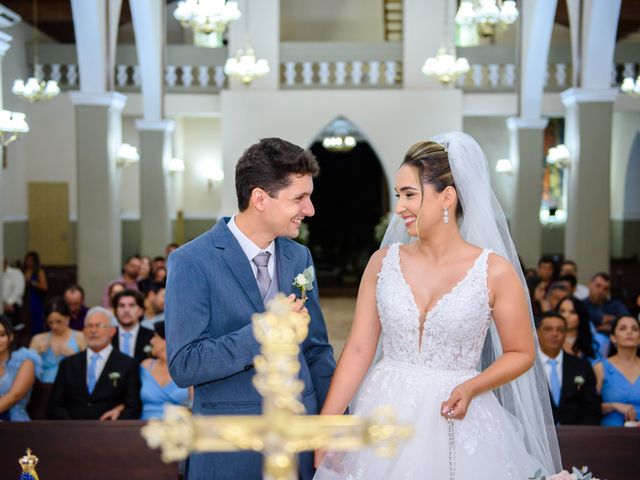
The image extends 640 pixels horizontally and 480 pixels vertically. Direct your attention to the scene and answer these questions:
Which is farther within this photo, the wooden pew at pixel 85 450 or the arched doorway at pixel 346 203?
the arched doorway at pixel 346 203

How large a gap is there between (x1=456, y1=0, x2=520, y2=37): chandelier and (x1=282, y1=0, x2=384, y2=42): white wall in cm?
819

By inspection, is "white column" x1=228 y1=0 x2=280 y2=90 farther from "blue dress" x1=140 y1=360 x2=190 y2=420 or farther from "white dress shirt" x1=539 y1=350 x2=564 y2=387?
"white dress shirt" x1=539 y1=350 x2=564 y2=387

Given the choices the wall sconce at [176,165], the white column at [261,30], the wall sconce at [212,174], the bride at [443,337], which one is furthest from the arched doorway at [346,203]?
the bride at [443,337]

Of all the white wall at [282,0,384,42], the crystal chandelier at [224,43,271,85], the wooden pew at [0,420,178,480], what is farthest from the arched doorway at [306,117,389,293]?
the wooden pew at [0,420,178,480]

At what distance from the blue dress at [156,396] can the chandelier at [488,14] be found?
281 inches

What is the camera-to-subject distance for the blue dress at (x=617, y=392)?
226 inches

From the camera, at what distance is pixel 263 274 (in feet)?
9.64

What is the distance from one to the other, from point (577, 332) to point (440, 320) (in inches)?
174

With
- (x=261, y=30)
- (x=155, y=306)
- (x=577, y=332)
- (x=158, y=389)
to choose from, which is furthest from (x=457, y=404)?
(x=261, y=30)

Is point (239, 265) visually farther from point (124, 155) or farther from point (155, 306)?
point (124, 155)

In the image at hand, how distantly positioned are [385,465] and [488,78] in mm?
14180

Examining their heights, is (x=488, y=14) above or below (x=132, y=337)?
above

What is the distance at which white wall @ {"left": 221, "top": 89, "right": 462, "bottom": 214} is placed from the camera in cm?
1568

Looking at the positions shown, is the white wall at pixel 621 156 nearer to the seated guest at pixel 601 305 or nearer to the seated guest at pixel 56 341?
the seated guest at pixel 601 305
